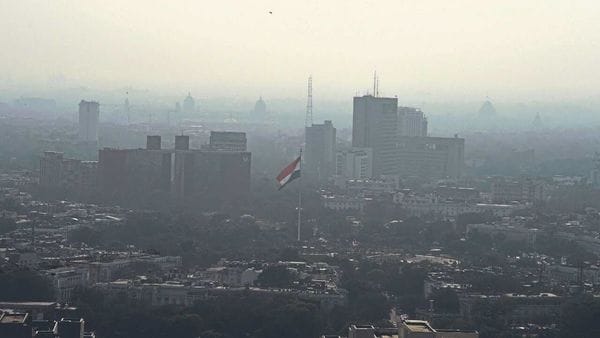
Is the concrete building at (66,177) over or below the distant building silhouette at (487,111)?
below

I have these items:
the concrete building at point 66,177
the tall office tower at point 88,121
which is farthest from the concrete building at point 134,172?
the tall office tower at point 88,121

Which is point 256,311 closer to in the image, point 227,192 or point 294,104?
point 227,192

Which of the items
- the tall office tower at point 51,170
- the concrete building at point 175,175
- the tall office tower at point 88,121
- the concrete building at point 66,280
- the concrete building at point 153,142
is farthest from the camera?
the tall office tower at point 88,121

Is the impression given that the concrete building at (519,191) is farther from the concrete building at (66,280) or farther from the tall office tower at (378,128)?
the concrete building at (66,280)

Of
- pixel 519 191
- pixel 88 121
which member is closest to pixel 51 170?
pixel 519 191

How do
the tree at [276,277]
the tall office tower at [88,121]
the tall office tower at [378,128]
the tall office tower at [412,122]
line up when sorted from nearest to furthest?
the tree at [276,277], the tall office tower at [378,128], the tall office tower at [412,122], the tall office tower at [88,121]

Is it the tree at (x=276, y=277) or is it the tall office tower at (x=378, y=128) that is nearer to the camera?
the tree at (x=276, y=277)

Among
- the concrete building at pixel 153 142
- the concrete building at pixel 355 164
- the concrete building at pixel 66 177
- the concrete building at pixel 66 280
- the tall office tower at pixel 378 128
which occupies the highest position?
the tall office tower at pixel 378 128

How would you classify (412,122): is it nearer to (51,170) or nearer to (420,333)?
(51,170)
